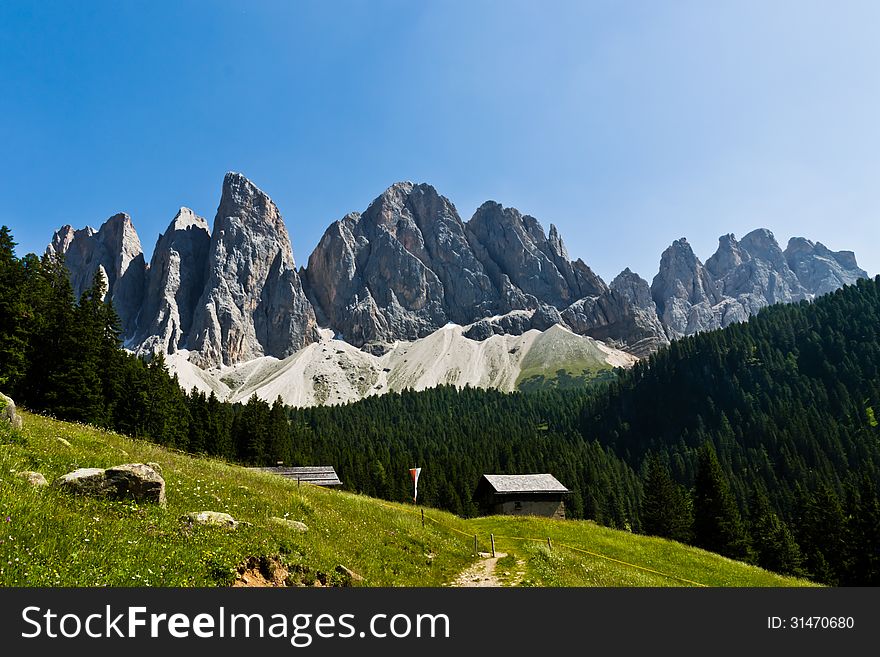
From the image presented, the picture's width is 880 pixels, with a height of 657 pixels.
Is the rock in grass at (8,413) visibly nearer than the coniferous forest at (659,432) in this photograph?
Yes

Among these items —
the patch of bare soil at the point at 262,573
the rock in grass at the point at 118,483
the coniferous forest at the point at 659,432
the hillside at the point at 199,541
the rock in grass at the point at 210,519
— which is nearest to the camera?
the hillside at the point at 199,541

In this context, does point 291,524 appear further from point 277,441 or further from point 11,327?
point 277,441

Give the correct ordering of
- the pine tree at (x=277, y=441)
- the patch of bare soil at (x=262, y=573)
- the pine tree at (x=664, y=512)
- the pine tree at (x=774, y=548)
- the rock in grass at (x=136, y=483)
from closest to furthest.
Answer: the patch of bare soil at (x=262, y=573) → the rock in grass at (x=136, y=483) → the pine tree at (x=774, y=548) → the pine tree at (x=664, y=512) → the pine tree at (x=277, y=441)

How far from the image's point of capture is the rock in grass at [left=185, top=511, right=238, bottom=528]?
43.0ft

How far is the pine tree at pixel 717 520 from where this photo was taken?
191 feet

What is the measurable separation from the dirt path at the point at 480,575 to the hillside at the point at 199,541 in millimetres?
582

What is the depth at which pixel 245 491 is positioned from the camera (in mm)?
20469

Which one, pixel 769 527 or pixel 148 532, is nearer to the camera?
pixel 148 532

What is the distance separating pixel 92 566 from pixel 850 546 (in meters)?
73.3

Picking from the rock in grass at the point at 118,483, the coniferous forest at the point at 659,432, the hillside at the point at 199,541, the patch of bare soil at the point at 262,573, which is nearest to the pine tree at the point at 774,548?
the coniferous forest at the point at 659,432

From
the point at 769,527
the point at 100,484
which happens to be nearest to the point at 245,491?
the point at 100,484

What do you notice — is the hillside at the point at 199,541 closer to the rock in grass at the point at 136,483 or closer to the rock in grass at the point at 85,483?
the rock in grass at the point at 85,483
